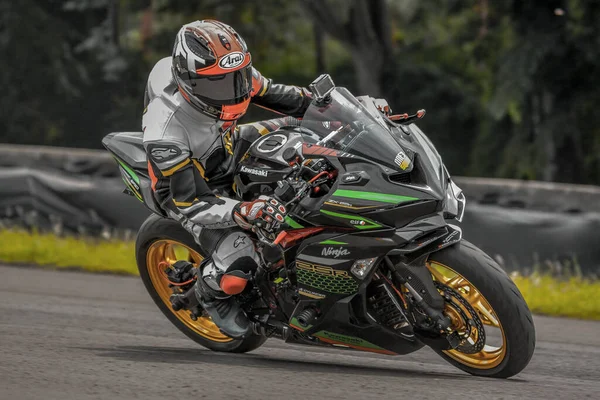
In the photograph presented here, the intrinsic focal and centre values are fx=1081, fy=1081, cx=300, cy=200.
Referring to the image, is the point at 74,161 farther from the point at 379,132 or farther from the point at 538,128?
the point at 538,128

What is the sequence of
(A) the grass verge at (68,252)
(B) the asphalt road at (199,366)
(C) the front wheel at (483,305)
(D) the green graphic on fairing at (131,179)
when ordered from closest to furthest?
(B) the asphalt road at (199,366) → (C) the front wheel at (483,305) → (D) the green graphic on fairing at (131,179) → (A) the grass verge at (68,252)

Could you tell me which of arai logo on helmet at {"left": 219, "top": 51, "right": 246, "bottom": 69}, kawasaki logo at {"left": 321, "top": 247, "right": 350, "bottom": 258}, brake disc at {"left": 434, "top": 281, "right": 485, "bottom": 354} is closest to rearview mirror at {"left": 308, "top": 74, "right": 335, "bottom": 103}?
arai logo on helmet at {"left": 219, "top": 51, "right": 246, "bottom": 69}

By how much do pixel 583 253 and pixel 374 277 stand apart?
431cm

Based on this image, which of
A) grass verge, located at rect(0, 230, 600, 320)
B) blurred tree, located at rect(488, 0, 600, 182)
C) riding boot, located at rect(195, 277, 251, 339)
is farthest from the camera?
blurred tree, located at rect(488, 0, 600, 182)

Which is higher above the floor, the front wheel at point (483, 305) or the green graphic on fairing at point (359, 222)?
the green graphic on fairing at point (359, 222)

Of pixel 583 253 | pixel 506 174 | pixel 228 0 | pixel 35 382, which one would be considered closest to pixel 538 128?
pixel 506 174

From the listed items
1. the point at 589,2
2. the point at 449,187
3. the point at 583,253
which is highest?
the point at 589,2

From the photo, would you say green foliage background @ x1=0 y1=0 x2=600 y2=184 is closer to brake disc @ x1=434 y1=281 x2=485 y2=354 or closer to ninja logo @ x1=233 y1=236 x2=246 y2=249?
ninja logo @ x1=233 y1=236 x2=246 y2=249

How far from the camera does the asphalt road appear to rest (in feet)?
16.8

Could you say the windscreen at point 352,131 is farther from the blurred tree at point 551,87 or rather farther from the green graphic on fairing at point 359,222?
the blurred tree at point 551,87

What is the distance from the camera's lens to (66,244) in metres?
10.7

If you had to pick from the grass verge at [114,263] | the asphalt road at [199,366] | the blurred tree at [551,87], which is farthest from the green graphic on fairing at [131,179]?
the blurred tree at [551,87]

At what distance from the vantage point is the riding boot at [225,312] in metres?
6.18

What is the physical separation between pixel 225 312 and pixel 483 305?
1598 millimetres
